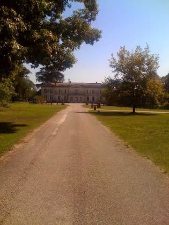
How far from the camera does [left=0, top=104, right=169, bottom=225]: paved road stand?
25.8 feet

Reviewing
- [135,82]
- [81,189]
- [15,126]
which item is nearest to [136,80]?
[135,82]

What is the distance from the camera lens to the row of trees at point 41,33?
15578mm

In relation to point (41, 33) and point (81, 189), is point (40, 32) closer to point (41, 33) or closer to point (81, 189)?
point (41, 33)

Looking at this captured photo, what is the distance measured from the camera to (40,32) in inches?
856

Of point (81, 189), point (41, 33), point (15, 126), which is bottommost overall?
point (15, 126)

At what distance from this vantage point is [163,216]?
26.2 feet

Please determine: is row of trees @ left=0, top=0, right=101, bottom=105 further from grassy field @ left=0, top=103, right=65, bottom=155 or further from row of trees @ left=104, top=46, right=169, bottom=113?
row of trees @ left=104, top=46, right=169, bottom=113

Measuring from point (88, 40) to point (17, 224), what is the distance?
2414cm

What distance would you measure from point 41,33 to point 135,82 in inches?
1825

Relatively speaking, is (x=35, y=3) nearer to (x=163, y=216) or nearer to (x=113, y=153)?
(x=113, y=153)

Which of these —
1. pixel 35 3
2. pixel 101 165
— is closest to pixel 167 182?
pixel 101 165

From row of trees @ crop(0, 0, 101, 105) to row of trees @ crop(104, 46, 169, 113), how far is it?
3505 cm

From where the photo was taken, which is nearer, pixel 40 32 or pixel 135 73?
pixel 40 32

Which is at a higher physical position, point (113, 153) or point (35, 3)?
point (35, 3)
